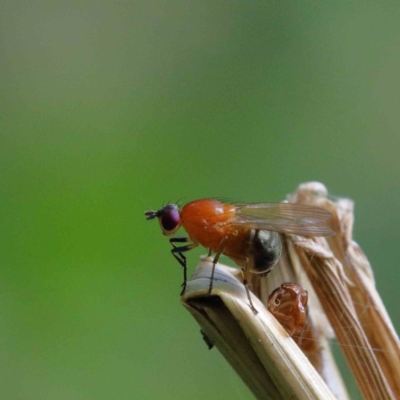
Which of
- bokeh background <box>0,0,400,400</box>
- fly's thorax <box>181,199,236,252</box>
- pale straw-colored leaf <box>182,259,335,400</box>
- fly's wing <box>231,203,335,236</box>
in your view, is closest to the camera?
pale straw-colored leaf <box>182,259,335,400</box>

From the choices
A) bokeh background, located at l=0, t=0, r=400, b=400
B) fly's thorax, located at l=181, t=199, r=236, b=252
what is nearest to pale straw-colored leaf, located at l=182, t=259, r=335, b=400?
fly's thorax, located at l=181, t=199, r=236, b=252

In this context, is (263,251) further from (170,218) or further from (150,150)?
(150,150)

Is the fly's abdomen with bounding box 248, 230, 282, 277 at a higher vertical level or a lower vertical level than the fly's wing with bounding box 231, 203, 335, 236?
lower

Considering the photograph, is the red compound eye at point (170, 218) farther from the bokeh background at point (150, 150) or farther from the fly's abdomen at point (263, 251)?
the bokeh background at point (150, 150)

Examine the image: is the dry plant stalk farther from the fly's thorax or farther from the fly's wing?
the fly's thorax

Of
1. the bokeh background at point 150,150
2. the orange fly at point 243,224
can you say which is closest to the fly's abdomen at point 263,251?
the orange fly at point 243,224

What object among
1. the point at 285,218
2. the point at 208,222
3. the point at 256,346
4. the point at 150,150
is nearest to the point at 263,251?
the point at 285,218

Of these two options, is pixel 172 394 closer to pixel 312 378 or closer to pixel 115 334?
pixel 115 334
